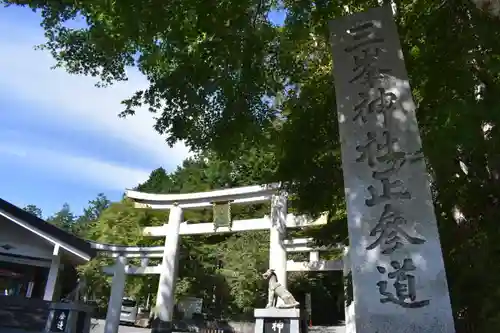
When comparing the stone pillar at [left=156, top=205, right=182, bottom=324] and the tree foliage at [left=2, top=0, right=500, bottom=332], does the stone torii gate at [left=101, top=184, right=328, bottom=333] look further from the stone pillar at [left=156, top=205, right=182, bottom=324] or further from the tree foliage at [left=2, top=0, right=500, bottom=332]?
the tree foliage at [left=2, top=0, right=500, bottom=332]

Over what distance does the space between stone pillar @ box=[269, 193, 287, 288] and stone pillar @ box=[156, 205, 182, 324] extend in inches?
133

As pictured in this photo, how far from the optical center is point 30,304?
8516 mm

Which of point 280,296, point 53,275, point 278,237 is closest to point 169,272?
point 53,275

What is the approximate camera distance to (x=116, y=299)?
11781mm

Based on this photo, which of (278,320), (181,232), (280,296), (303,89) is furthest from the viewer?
(181,232)

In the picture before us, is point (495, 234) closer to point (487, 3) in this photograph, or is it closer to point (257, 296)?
point (487, 3)

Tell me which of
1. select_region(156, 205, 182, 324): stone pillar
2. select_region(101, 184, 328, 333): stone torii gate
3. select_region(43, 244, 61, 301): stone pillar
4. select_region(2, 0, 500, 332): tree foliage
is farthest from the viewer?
select_region(156, 205, 182, 324): stone pillar

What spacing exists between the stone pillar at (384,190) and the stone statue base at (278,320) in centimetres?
410

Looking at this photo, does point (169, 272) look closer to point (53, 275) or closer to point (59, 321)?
point (53, 275)

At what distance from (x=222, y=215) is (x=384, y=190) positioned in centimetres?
871

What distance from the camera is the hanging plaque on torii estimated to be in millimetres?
11703

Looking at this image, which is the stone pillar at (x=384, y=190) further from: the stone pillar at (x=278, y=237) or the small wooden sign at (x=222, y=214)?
the small wooden sign at (x=222, y=214)

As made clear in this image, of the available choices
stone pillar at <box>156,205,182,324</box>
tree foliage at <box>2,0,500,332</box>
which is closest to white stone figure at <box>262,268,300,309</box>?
tree foliage at <box>2,0,500,332</box>

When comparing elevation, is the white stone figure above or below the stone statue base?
above
